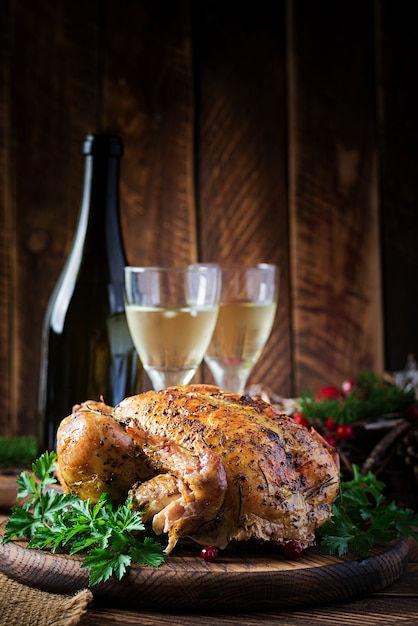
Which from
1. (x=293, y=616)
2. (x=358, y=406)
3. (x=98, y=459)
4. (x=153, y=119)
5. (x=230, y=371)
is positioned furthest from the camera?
(x=153, y=119)

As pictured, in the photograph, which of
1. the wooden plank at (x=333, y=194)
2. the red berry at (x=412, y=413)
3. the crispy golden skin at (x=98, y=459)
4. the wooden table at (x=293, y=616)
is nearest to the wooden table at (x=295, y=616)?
the wooden table at (x=293, y=616)

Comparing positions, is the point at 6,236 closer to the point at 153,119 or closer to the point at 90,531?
the point at 153,119

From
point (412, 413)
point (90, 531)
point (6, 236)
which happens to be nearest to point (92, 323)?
point (412, 413)

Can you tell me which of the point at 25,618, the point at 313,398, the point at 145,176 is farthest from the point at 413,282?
the point at 25,618

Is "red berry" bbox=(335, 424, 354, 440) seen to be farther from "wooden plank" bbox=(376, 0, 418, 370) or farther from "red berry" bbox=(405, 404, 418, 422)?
A: "wooden plank" bbox=(376, 0, 418, 370)

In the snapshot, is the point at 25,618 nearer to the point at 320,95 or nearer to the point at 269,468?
the point at 269,468
